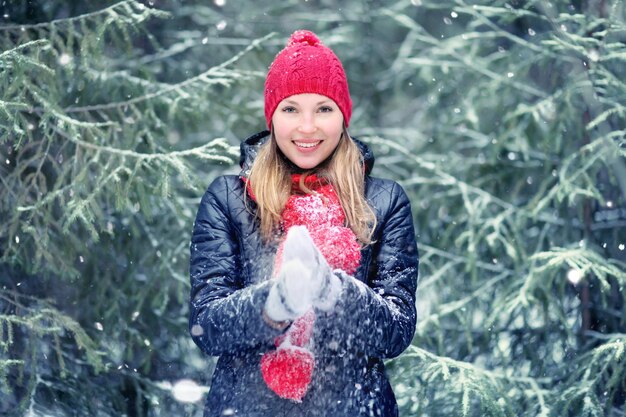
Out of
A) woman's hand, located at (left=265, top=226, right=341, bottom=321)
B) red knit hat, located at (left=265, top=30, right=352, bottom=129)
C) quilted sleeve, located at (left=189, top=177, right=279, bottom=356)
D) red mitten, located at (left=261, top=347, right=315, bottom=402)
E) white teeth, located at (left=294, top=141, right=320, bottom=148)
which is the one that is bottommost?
red mitten, located at (left=261, top=347, right=315, bottom=402)

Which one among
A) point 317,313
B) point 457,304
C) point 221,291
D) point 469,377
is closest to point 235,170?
point 457,304

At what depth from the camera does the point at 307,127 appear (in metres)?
→ 2.38

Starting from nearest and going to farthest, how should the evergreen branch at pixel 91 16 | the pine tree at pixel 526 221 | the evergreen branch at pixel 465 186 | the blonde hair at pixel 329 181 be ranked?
the blonde hair at pixel 329 181 < the evergreen branch at pixel 91 16 < the pine tree at pixel 526 221 < the evergreen branch at pixel 465 186

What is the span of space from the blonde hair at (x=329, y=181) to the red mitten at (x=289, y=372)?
0.35 meters

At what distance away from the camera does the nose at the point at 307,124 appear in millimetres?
2375

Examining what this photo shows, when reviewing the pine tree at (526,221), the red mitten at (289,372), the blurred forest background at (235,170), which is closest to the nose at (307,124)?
the red mitten at (289,372)

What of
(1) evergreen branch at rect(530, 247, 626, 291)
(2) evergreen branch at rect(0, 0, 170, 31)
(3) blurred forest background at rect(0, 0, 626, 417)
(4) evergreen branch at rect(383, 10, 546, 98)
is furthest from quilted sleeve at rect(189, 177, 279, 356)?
(4) evergreen branch at rect(383, 10, 546, 98)

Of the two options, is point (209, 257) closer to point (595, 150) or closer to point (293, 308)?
point (293, 308)

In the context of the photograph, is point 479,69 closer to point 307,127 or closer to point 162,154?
point 162,154

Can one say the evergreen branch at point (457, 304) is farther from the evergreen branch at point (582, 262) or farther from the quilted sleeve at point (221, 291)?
the quilted sleeve at point (221, 291)

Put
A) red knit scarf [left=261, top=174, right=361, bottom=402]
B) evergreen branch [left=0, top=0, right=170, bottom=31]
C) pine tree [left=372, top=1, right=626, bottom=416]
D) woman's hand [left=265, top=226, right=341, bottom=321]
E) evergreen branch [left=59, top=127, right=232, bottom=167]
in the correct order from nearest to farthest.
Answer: woman's hand [left=265, top=226, right=341, bottom=321], red knit scarf [left=261, top=174, right=361, bottom=402], evergreen branch [left=59, top=127, right=232, bottom=167], evergreen branch [left=0, top=0, right=170, bottom=31], pine tree [left=372, top=1, right=626, bottom=416]

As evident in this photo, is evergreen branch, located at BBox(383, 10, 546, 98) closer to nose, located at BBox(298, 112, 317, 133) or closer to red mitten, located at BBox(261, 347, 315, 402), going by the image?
nose, located at BBox(298, 112, 317, 133)

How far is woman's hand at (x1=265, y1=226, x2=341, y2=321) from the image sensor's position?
6.13 feet

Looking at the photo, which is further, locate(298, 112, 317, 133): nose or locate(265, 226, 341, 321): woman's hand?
locate(298, 112, 317, 133): nose
